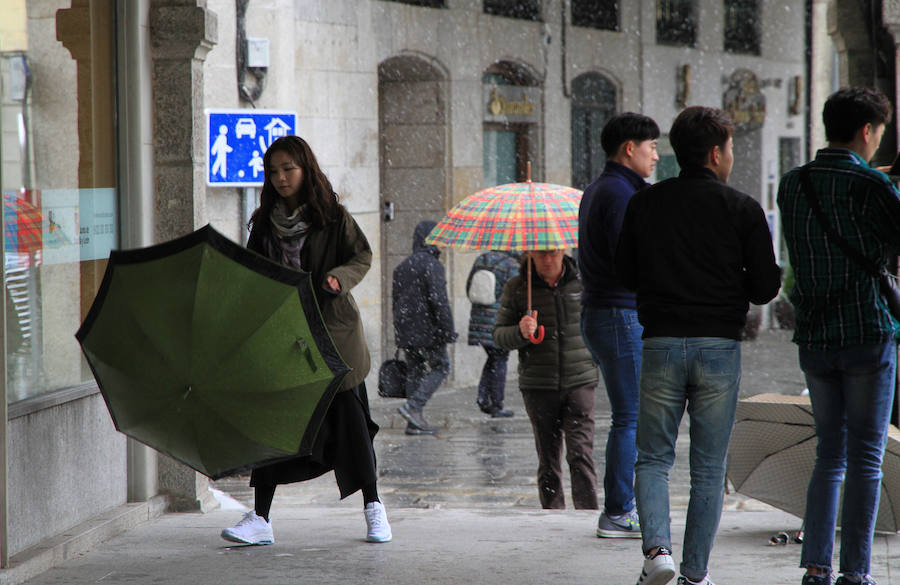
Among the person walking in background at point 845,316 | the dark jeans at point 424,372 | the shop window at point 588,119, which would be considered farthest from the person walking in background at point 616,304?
the shop window at point 588,119

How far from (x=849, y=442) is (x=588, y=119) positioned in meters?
15.2

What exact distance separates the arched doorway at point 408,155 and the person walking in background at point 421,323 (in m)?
3.75

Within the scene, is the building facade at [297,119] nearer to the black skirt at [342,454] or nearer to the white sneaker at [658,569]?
the black skirt at [342,454]

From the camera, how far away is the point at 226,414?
17.1ft

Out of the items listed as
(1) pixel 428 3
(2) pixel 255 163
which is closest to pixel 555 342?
(2) pixel 255 163

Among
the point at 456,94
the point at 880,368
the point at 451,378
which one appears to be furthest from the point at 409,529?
the point at 456,94

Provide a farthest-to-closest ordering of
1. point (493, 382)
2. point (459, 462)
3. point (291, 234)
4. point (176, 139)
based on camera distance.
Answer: point (493, 382) < point (459, 462) < point (176, 139) < point (291, 234)

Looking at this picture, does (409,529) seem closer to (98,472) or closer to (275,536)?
(275,536)

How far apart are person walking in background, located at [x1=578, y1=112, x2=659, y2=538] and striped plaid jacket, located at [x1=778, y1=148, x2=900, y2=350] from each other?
45.3 inches

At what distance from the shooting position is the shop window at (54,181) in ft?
18.4

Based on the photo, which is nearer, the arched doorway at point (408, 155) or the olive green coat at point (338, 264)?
the olive green coat at point (338, 264)

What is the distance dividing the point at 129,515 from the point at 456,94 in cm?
1053

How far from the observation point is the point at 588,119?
19.6 m

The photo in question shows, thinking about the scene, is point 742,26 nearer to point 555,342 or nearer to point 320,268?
point 555,342
